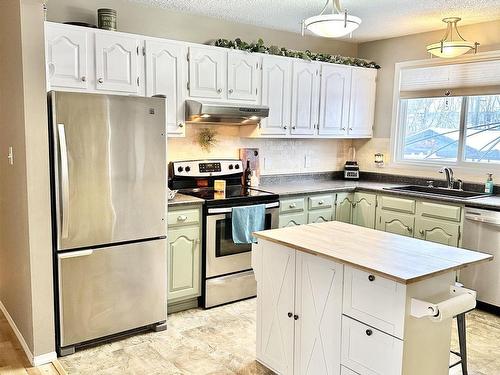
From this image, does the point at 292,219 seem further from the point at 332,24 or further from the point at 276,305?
the point at 332,24

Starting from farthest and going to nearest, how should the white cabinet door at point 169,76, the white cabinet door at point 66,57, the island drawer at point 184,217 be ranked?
1. the white cabinet door at point 169,76
2. the island drawer at point 184,217
3. the white cabinet door at point 66,57

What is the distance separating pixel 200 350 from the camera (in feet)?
9.98

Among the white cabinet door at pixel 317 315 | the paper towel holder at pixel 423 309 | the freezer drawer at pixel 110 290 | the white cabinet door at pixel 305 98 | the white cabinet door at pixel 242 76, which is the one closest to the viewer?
the paper towel holder at pixel 423 309

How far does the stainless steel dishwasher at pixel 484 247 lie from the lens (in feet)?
12.0

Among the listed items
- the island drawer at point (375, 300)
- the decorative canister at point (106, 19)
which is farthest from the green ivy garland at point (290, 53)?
the island drawer at point (375, 300)

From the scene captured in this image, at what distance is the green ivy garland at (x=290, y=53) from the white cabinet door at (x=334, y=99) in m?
0.10

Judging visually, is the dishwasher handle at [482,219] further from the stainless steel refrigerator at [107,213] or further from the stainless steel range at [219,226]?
the stainless steel refrigerator at [107,213]

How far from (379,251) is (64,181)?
1.94 metres

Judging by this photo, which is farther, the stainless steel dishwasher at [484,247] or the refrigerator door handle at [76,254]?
the stainless steel dishwasher at [484,247]

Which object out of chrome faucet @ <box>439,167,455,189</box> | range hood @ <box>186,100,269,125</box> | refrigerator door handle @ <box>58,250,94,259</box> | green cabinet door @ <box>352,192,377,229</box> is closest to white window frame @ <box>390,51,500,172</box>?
chrome faucet @ <box>439,167,455,189</box>

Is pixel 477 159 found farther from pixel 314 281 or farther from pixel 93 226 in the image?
pixel 93 226

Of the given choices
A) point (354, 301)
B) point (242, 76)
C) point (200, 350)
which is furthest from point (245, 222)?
point (354, 301)

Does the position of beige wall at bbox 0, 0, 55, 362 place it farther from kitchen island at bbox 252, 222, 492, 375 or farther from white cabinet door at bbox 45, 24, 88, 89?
kitchen island at bbox 252, 222, 492, 375

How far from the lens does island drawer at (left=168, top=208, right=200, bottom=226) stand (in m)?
3.47
